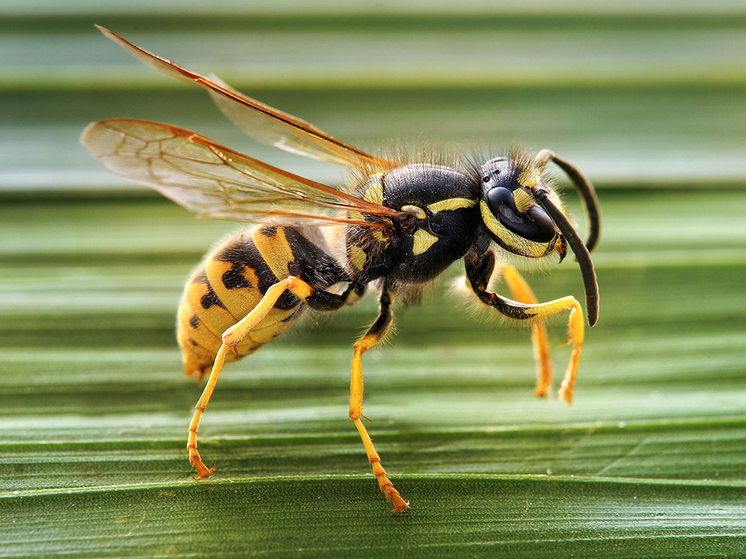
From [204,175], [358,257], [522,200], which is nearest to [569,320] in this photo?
[522,200]

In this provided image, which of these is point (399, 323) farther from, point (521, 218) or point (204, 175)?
point (204, 175)

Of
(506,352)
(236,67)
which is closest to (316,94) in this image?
(236,67)

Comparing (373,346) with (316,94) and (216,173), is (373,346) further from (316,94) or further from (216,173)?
(316,94)

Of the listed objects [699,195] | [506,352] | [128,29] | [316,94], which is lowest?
[506,352]

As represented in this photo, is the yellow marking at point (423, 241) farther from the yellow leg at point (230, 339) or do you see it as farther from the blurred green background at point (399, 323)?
the blurred green background at point (399, 323)

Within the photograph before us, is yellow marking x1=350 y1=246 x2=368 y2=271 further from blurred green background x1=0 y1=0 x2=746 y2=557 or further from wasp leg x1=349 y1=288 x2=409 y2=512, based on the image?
blurred green background x1=0 y1=0 x2=746 y2=557
